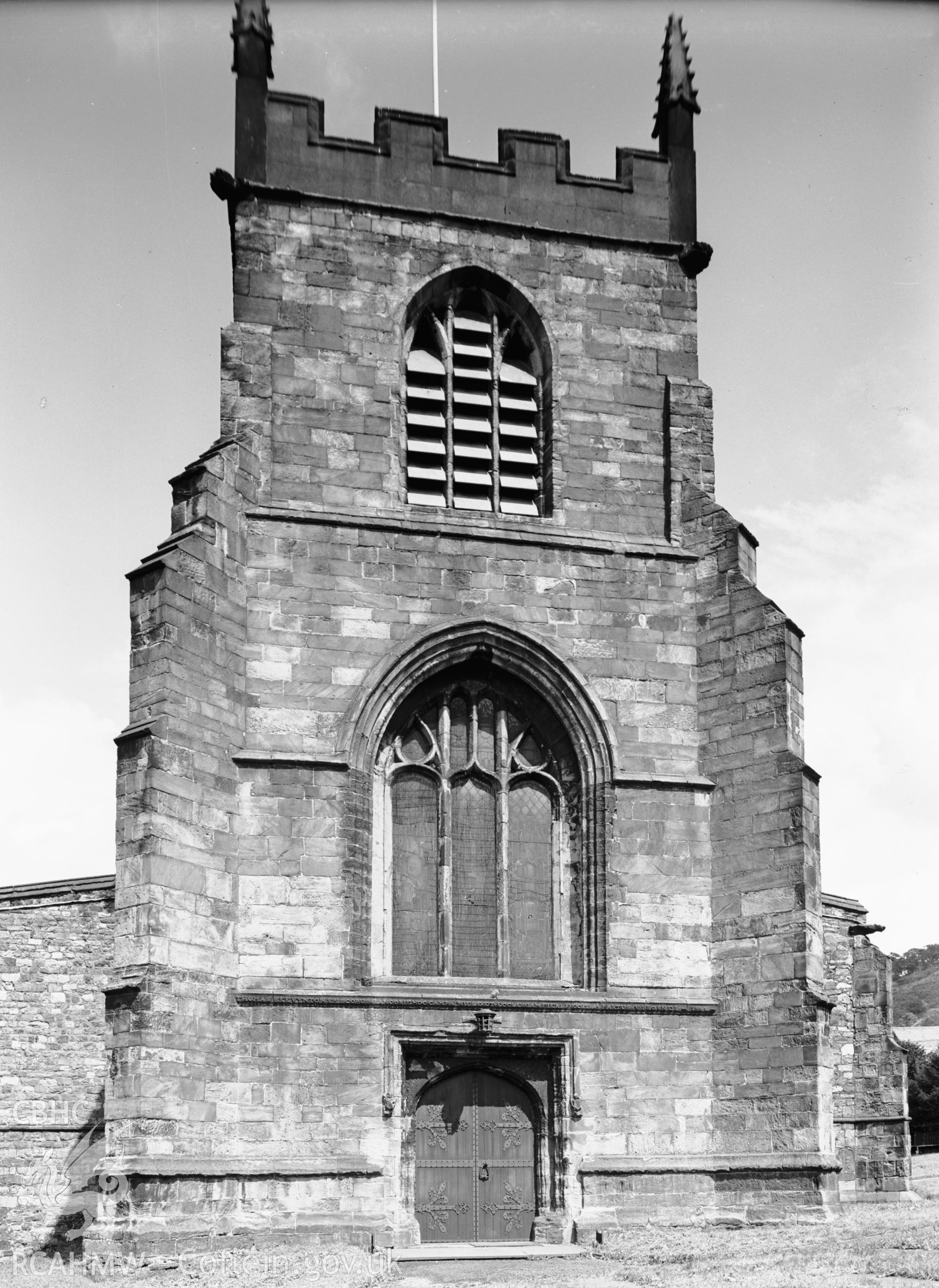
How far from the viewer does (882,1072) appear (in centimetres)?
2255

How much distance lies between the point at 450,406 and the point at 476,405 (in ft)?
1.07

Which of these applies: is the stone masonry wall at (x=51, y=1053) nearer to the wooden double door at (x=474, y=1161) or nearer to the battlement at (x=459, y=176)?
the wooden double door at (x=474, y=1161)

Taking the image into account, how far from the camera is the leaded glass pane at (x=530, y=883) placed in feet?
59.3

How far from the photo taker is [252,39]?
20.2 metres

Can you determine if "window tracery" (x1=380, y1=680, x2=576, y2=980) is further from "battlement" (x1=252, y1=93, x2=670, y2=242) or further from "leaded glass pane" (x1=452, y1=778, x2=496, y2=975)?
"battlement" (x1=252, y1=93, x2=670, y2=242)

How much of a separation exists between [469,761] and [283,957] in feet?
9.97

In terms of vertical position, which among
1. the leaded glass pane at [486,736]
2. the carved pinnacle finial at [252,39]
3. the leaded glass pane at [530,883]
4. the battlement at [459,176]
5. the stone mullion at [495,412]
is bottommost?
the leaded glass pane at [530,883]

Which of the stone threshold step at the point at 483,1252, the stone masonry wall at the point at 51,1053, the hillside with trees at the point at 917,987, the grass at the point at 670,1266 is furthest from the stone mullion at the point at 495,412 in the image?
the hillside with trees at the point at 917,987

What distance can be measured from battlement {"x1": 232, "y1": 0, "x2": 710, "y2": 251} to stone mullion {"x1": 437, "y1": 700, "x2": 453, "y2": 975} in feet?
19.7

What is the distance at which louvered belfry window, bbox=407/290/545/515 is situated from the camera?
63.7ft

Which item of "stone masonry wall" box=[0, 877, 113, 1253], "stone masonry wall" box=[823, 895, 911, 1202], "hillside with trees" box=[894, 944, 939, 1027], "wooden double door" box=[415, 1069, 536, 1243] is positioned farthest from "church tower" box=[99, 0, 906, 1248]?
"hillside with trees" box=[894, 944, 939, 1027]

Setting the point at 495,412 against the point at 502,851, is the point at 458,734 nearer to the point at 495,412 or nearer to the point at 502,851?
the point at 502,851

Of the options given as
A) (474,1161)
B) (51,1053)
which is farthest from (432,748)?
(51,1053)

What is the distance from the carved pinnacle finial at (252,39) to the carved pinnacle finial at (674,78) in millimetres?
4898
